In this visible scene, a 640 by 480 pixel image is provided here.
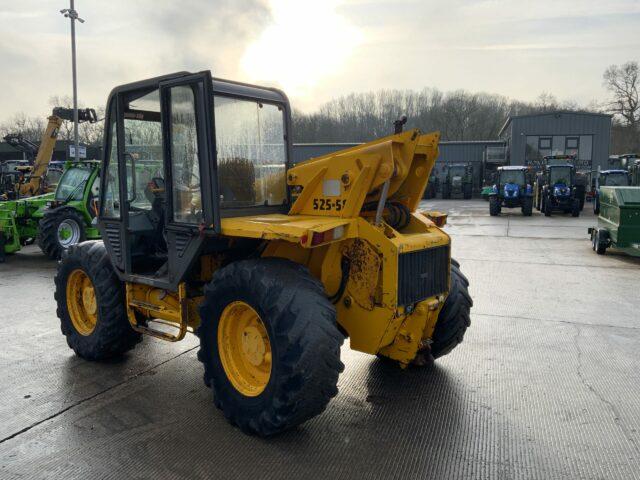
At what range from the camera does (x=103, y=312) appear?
4.98 meters

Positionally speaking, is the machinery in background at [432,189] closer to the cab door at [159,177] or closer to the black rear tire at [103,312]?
the black rear tire at [103,312]

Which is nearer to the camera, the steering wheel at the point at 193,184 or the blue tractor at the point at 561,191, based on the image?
the steering wheel at the point at 193,184

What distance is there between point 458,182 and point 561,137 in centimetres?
809

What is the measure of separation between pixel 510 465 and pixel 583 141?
38369 mm

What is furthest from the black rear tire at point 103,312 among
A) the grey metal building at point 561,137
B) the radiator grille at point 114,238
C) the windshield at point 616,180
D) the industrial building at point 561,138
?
the grey metal building at point 561,137

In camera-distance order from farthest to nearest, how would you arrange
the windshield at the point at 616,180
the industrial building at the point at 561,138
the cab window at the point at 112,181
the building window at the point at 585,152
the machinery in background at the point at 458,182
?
1. the building window at the point at 585,152
2. the industrial building at the point at 561,138
3. the machinery in background at the point at 458,182
4. the windshield at the point at 616,180
5. the cab window at the point at 112,181

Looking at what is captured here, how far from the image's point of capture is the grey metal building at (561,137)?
36.7 meters

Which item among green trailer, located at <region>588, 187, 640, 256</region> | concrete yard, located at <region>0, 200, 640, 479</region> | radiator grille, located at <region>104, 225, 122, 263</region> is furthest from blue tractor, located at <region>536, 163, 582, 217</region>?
radiator grille, located at <region>104, 225, 122, 263</region>

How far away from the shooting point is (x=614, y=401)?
4277 mm

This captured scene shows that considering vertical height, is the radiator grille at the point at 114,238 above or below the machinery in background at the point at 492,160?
below

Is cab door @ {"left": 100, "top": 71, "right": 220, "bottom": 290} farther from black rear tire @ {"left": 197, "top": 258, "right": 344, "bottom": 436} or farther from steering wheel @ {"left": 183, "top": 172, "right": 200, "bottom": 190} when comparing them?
black rear tire @ {"left": 197, "top": 258, "right": 344, "bottom": 436}

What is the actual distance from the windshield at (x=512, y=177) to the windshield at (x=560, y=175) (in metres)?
1.15

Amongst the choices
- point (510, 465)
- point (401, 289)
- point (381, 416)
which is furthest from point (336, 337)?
point (510, 465)

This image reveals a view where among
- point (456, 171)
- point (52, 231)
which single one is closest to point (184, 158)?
point (52, 231)
